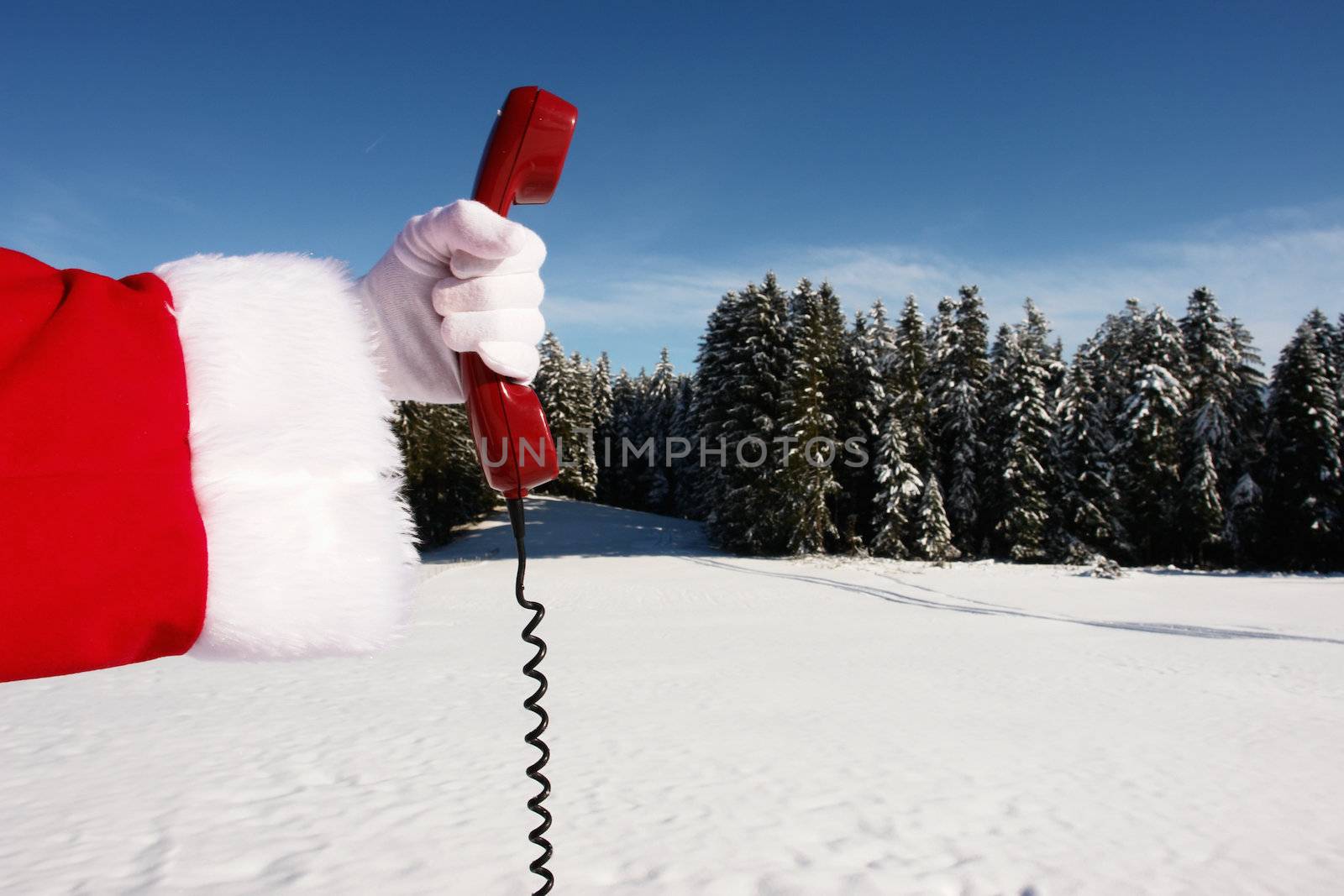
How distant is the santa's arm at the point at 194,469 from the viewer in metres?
0.73

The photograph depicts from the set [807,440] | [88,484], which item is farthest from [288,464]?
[807,440]

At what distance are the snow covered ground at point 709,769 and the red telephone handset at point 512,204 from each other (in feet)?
17.2

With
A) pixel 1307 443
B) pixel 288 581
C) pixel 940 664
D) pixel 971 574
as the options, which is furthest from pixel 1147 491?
pixel 288 581

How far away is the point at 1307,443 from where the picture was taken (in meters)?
35.7

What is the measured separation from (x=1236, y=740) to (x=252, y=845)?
11.8 m

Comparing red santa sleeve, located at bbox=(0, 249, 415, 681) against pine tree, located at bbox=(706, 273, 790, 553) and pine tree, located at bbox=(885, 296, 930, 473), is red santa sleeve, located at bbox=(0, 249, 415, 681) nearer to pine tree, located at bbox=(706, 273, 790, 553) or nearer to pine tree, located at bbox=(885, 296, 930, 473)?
pine tree, located at bbox=(706, 273, 790, 553)

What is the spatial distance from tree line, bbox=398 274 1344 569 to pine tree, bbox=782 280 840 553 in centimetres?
9

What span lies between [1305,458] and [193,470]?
4655 centimetres

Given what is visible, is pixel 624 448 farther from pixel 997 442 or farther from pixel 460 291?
pixel 460 291

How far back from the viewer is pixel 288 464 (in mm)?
967

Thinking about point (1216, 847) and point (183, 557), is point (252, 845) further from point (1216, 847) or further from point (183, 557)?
point (1216, 847)

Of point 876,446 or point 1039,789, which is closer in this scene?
point 1039,789

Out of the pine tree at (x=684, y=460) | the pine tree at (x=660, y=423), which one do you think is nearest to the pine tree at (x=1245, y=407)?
the pine tree at (x=684, y=460)

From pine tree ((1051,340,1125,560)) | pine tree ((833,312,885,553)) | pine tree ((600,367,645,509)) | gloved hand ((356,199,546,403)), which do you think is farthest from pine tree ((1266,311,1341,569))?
gloved hand ((356,199,546,403))
